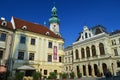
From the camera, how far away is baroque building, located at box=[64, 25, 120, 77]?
4219 centimetres

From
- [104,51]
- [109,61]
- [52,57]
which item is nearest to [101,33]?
[104,51]

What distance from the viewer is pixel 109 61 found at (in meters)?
41.2

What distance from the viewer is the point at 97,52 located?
45.7 metres

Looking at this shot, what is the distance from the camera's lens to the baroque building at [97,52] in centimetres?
4219

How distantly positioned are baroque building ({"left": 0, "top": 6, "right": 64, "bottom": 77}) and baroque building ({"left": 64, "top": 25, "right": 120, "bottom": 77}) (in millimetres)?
14000

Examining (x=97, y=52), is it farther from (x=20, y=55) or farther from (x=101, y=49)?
(x=20, y=55)

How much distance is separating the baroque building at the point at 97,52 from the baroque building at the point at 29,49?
14000 millimetres

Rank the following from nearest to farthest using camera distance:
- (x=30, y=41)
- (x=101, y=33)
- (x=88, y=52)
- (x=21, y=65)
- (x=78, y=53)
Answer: (x=21, y=65), (x=30, y=41), (x=101, y=33), (x=88, y=52), (x=78, y=53)

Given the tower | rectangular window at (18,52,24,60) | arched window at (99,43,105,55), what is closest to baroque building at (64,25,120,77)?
arched window at (99,43,105,55)

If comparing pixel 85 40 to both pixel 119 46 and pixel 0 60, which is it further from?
pixel 0 60

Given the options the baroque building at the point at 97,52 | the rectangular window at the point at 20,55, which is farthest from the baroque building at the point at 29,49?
the baroque building at the point at 97,52

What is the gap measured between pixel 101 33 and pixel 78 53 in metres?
12.7

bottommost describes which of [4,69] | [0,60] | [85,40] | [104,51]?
[4,69]

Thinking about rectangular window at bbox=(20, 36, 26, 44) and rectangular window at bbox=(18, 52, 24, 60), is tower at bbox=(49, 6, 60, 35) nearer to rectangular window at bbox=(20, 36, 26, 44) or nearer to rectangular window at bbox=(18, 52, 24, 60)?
rectangular window at bbox=(20, 36, 26, 44)
